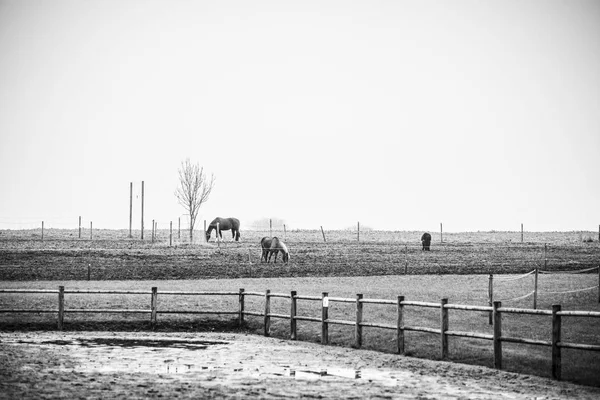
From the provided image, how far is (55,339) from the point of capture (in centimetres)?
2341

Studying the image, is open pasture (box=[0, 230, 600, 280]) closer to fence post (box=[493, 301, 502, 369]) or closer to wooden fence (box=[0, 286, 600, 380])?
wooden fence (box=[0, 286, 600, 380])

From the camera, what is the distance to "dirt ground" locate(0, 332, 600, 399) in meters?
14.5

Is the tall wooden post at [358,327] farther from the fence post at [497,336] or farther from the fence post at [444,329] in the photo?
the fence post at [497,336]

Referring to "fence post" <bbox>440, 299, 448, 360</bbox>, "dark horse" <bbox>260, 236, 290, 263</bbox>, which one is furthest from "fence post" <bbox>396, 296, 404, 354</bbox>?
"dark horse" <bbox>260, 236, 290, 263</bbox>

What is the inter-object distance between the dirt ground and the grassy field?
1345 mm

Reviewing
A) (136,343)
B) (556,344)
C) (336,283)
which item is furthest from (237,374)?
(336,283)

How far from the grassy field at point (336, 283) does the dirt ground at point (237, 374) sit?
1.34 m

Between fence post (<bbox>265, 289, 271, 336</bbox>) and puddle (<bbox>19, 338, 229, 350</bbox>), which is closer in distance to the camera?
puddle (<bbox>19, 338, 229, 350</bbox>)

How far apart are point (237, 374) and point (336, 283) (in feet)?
79.7

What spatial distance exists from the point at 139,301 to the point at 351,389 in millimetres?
18604

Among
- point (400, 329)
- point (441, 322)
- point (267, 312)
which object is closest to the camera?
point (441, 322)

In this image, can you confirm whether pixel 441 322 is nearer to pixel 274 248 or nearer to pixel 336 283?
pixel 336 283

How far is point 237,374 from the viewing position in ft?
55.0

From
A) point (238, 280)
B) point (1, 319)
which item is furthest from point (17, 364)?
point (238, 280)
